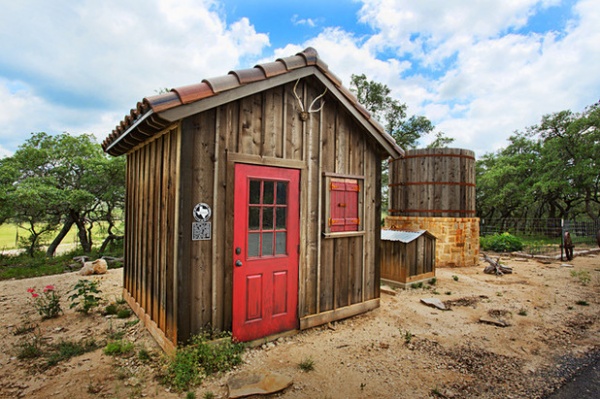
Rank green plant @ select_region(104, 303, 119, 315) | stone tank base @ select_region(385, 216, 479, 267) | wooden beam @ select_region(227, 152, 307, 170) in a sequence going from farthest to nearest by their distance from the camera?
stone tank base @ select_region(385, 216, 479, 267) → green plant @ select_region(104, 303, 119, 315) → wooden beam @ select_region(227, 152, 307, 170)

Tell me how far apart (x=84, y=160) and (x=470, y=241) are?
524 inches

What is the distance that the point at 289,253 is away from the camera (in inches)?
167

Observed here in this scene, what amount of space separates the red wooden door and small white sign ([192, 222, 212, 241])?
0.33 metres

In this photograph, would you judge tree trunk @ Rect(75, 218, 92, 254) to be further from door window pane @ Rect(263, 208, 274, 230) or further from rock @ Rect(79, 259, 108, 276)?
door window pane @ Rect(263, 208, 274, 230)

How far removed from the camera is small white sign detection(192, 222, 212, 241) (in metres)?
3.50

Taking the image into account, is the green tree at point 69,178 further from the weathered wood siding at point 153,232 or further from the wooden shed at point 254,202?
the wooden shed at point 254,202

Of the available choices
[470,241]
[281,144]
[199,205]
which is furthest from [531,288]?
[199,205]

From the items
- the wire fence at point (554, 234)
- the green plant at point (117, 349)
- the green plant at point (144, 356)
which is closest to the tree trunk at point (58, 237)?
the green plant at point (117, 349)

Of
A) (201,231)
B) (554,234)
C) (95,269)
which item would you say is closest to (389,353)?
(201,231)

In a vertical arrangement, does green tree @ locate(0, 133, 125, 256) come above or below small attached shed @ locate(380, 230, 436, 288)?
above

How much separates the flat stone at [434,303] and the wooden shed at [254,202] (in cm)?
120

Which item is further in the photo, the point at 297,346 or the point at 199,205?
the point at 297,346

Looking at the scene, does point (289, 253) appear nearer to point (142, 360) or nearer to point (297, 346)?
point (297, 346)

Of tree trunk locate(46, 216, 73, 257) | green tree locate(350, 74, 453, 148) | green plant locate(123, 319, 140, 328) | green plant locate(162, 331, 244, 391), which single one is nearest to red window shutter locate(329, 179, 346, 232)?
green plant locate(162, 331, 244, 391)
